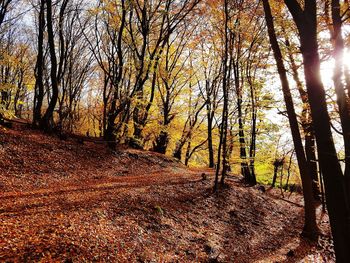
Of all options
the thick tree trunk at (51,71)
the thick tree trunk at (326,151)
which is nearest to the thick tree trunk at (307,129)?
the thick tree trunk at (326,151)

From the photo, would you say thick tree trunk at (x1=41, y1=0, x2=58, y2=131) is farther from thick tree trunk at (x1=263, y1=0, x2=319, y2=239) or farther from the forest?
thick tree trunk at (x1=263, y1=0, x2=319, y2=239)

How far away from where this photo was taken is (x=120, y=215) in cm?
798

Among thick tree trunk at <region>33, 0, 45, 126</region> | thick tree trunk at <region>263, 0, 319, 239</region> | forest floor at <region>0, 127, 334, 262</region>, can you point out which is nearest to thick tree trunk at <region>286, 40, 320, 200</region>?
thick tree trunk at <region>263, 0, 319, 239</region>

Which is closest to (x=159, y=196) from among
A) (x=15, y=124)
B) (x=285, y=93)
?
(x=285, y=93)

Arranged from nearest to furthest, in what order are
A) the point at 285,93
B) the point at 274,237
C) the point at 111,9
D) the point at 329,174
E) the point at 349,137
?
the point at 329,174 → the point at 349,137 → the point at 285,93 → the point at 274,237 → the point at 111,9

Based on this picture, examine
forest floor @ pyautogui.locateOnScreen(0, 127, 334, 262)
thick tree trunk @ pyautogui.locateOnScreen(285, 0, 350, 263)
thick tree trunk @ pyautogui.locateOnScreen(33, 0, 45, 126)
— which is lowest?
forest floor @ pyautogui.locateOnScreen(0, 127, 334, 262)

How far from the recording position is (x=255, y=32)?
58.2ft

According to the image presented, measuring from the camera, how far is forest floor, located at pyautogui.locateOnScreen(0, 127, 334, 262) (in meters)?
6.07

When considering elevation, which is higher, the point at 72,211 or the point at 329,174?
the point at 329,174

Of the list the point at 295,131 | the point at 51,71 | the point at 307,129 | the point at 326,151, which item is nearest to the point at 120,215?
the point at 326,151

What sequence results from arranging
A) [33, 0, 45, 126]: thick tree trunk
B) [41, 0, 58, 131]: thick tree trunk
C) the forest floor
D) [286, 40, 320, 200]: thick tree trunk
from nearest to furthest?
the forest floor → [286, 40, 320, 200]: thick tree trunk → [41, 0, 58, 131]: thick tree trunk → [33, 0, 45, 126]: thick tree trunk

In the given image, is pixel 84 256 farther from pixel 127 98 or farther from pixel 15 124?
pixel 15 124

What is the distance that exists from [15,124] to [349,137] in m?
15.0

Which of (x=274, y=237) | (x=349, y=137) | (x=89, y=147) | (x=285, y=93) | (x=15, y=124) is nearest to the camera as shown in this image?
(x=349, y=137)
